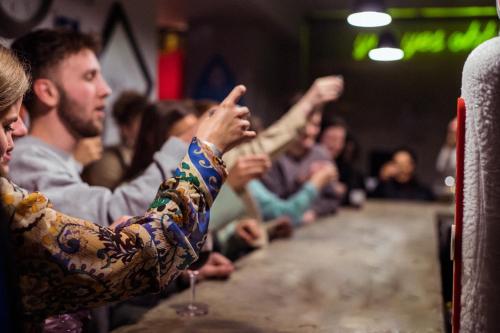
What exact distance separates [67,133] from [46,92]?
124mm

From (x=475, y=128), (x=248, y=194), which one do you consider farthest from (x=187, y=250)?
(x=248, y=194)

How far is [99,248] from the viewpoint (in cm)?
91

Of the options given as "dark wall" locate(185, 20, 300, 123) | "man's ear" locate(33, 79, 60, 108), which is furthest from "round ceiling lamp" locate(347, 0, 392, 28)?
"dark wall" locate(185, 20, 300, 123)

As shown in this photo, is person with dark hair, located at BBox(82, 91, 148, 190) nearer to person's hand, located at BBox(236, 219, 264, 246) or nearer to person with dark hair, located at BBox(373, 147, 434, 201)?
person's hand, located at BBox(236, 219, 264, 246)

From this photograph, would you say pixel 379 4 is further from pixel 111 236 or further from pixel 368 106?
pixel 368 106

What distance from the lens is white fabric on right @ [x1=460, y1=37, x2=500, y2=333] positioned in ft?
3.02

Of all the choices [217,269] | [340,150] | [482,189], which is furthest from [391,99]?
[482,189]

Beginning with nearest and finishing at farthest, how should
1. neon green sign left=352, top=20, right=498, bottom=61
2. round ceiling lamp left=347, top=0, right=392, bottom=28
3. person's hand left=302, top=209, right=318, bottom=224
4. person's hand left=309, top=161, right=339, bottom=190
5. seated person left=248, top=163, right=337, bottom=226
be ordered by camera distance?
round ceiling lamp left=347, top=0, right=392, bottom=28
seated person left=248, top=163, right=337, bottom=226
person's hand left=302, top=209, right=318, bottom=224
person's hand left=309, top=161, right=339, bottom=190
neon green sign left=352, top=20, right=498, bottom=61

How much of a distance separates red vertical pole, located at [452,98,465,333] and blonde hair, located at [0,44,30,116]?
0.70 meters

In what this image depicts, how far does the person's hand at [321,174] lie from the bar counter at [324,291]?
2.45 ft

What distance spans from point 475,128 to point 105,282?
607mm

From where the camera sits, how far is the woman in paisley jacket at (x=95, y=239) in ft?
2.86

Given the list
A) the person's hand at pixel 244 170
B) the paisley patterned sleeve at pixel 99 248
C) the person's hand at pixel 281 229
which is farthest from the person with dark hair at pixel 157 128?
the paisley patterned sleeve at pixel 99 248

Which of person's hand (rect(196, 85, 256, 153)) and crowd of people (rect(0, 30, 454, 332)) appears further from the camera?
person's hand (rect(196, 85, 256, 153))
